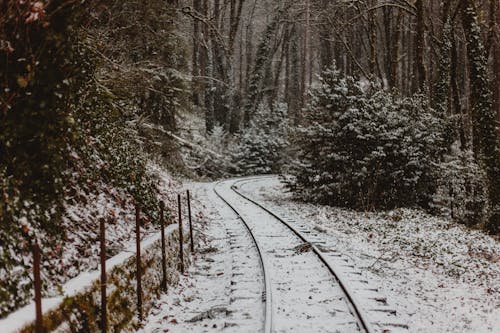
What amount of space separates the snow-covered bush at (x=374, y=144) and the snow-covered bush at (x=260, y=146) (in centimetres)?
1930

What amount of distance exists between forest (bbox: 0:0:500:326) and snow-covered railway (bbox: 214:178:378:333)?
9.62ft

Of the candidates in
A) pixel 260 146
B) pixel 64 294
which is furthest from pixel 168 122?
pixel 260 146

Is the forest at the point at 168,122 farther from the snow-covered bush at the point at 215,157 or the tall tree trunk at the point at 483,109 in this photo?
the snow-covered bush at the point at 215,157

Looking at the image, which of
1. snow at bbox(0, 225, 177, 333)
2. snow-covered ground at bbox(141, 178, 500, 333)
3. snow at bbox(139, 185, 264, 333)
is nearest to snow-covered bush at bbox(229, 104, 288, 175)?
snow-covered ground at bbox(141, 178, 500, 333)

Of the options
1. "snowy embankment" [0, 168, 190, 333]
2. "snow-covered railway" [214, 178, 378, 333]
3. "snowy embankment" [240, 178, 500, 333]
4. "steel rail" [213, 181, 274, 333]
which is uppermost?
"snowy embankment" [0, 168, 190, 333]

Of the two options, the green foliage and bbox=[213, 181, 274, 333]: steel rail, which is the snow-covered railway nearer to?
bbox=[213, 181, 274, 333]: steel rail

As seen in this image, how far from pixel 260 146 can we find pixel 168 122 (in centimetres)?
2072

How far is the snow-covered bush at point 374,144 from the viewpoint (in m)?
18.1

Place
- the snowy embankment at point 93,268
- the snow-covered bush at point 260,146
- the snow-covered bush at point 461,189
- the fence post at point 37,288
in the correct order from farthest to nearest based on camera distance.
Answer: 1. the snow-covered bush at point 260,146
2. the snow-covered bush at point 461,189
3. the snowy embankment at point 93,268
4. the fence post at point 37,288

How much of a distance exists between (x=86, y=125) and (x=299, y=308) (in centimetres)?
520

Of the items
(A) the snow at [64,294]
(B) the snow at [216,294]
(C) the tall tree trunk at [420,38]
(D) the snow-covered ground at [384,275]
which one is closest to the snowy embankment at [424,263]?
(D) the snow-covered ground at [384,275]

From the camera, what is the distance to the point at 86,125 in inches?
350

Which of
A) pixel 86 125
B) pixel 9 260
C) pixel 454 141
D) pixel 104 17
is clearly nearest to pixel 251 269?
pixel 86 125

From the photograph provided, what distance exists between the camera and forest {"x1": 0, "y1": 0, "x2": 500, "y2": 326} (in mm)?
5500
